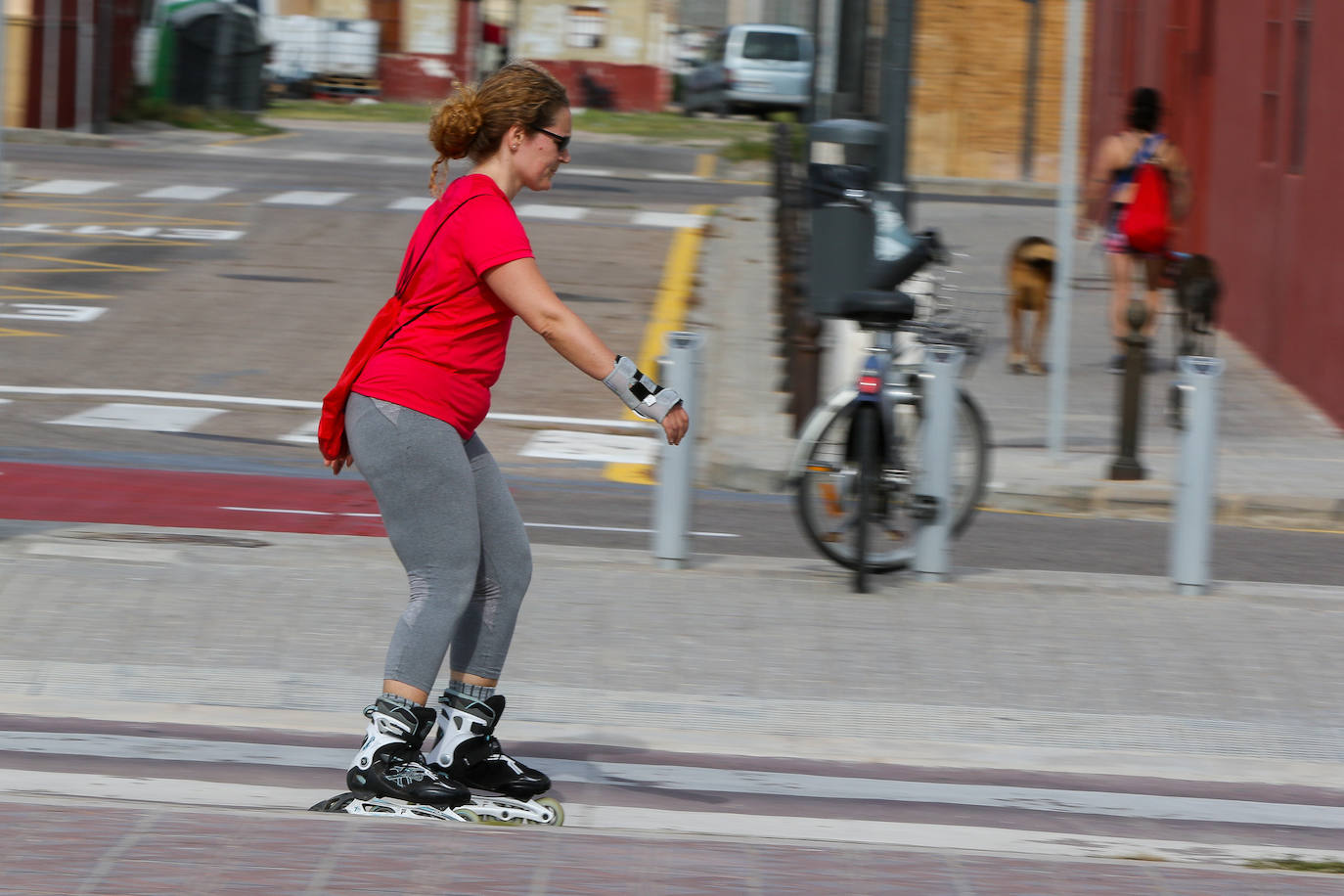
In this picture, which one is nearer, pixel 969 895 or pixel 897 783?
pixel 969 895

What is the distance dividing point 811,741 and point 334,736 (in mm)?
1321

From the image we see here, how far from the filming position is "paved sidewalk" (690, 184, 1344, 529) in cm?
1011

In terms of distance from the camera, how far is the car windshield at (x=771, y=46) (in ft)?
142

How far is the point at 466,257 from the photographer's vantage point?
4.20m

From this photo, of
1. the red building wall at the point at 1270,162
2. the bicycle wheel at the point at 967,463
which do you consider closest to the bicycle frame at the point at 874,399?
the bicycle wheel at the point at 967,463

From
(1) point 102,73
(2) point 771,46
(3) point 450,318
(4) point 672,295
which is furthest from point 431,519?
(2) point 771,46

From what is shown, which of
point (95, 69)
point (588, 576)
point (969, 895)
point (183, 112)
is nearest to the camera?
point (969, 895)

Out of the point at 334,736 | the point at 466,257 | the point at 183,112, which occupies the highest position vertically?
the point at 183,112

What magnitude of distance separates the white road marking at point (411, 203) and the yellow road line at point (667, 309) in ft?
11.2

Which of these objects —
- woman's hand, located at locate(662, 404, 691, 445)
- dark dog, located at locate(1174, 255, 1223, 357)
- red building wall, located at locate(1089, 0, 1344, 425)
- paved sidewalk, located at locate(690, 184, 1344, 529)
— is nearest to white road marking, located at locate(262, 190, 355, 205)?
paved sidewalk, located at locate(690, 184, 1344, 529)

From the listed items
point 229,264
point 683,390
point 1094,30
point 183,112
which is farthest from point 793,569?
point 183,112

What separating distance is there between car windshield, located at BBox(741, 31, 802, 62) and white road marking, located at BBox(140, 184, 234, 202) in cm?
2084

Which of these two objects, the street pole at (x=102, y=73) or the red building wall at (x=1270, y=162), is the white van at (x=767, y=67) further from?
the red building wall at (x=1270, y=162)

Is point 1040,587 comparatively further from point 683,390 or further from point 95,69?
point 95,69
